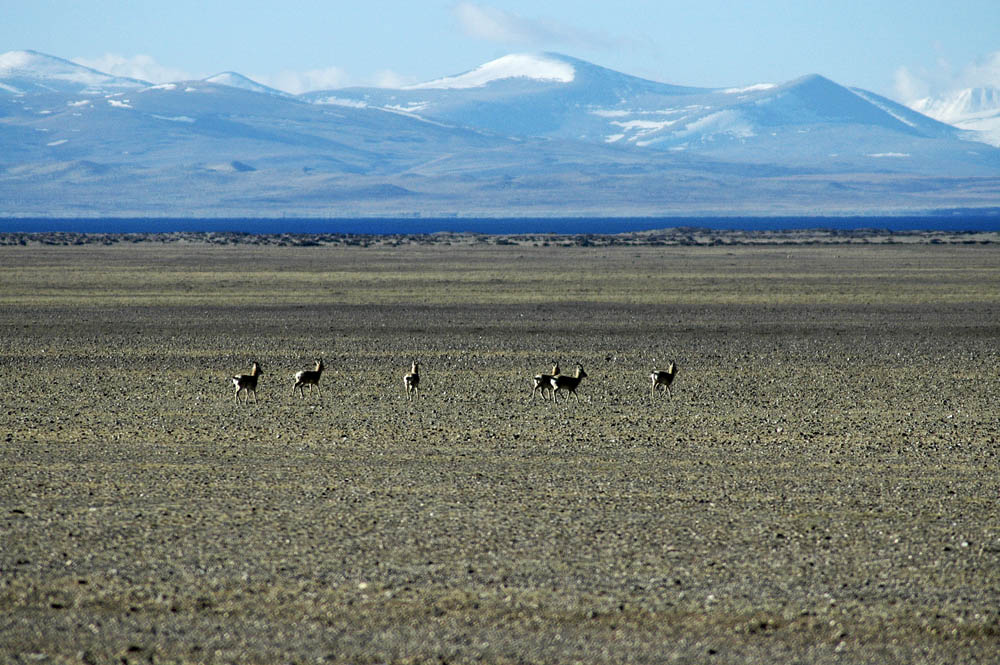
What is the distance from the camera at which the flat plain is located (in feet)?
27.8

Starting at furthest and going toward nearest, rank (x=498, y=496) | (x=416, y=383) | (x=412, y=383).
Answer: (x=416, y=383)
(x=412, y=383)
(x=498, y=496)

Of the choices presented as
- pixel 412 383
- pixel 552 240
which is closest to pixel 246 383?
pixel 412 383

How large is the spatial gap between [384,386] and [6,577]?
11122mm

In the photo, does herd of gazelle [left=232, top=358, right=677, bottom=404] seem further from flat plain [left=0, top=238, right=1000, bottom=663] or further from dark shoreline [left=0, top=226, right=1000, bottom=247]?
dark shoreline [left=0, top=226, right=1000, bottom=247]

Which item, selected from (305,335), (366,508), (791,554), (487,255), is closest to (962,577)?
(791,554)

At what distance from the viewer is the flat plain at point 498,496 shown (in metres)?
8.48

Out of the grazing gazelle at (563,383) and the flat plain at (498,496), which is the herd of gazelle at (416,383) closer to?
the grazing gazelle at (563,383)

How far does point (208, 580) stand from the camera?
30.9ft

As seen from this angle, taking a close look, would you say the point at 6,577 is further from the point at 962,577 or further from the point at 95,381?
the point at 95,381

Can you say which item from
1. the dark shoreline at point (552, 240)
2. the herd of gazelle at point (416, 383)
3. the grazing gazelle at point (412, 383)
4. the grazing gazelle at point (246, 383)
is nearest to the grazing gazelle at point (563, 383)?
the herd of gazelle at point (416, 383)

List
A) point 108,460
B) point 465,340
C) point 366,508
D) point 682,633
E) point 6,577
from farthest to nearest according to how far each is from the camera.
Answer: point 465,340 < point 108,460 < point 366,508 < point 6,577 < point 682,633

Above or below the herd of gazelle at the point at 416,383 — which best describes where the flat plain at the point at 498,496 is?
below

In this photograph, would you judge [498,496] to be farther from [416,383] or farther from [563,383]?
[416,383]

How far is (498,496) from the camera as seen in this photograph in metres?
12.4
